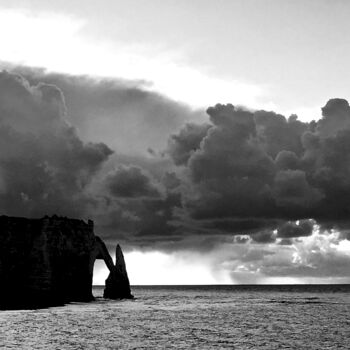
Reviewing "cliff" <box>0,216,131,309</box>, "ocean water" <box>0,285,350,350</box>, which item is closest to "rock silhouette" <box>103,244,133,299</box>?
"cliff" <box>0,216,131,309</box>

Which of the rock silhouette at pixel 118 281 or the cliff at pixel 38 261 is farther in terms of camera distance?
the rock silhouette at pixel 118 281

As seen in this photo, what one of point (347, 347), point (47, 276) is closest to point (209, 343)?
point (347, 347)

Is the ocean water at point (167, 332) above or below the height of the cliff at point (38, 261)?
below

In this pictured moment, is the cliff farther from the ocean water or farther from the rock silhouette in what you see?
the ocean water

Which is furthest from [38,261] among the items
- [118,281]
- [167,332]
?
[167,332]

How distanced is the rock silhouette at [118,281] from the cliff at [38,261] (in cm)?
1026

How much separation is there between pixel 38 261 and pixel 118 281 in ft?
78.6

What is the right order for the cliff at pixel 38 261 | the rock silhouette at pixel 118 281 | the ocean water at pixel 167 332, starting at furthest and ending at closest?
1. the rock silhouette at pixel 118 281
2. the cliff at pixel 38 261
3. the ocean water at pixel 167 332

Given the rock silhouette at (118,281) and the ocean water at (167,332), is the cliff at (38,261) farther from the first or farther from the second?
the ocean water at (167,332)

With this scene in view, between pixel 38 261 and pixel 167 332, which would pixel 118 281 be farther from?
pixel 167 332

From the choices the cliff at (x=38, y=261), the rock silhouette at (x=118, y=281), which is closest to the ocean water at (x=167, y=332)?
the cliff at (x=38, y=261)

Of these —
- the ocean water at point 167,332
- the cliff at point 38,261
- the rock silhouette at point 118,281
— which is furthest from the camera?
the rock silhouette at point 118,281

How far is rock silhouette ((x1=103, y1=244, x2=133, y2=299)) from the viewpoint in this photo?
366 feet

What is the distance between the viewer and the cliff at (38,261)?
310 ft
